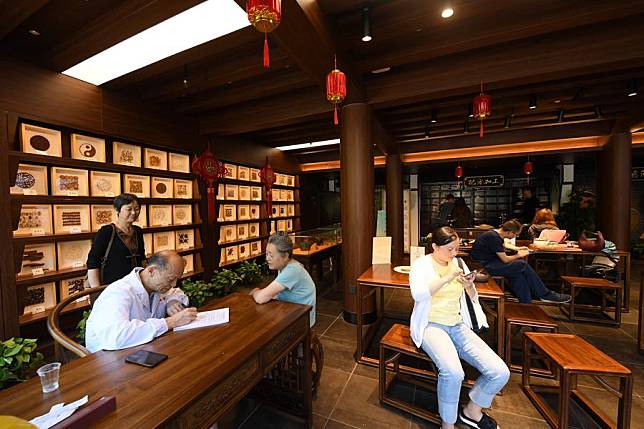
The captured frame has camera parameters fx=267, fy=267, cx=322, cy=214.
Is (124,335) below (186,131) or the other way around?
below

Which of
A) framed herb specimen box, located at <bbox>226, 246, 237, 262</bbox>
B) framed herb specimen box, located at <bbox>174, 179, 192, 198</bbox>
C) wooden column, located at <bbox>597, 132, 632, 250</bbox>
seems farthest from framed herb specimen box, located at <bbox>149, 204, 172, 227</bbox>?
wooden column, located at <bbox>597, 132, 632, 250</bbox>

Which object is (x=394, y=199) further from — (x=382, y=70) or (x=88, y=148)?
(x=88, y=148)

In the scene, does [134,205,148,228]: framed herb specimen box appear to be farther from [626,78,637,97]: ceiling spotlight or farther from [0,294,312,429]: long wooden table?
[626,78,637,97]: ceiling spotlight

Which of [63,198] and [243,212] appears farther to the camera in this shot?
[243,212]

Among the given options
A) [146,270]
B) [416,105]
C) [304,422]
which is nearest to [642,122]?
[416,105]

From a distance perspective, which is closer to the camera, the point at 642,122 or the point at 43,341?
the point at 43,341

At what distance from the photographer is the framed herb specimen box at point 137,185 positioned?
3.57 m

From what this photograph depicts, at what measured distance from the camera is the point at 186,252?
173 inches

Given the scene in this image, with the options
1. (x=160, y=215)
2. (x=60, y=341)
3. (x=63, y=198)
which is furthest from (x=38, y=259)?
(x=60, y=341)

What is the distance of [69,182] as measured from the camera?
3.01 metres

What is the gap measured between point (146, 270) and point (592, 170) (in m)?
11.0

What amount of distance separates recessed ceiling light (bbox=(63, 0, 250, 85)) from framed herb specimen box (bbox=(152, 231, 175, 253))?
214 cm

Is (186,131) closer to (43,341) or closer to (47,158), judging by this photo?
(47,158)

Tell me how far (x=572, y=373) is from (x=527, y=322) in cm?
74
